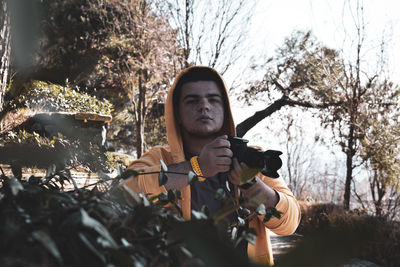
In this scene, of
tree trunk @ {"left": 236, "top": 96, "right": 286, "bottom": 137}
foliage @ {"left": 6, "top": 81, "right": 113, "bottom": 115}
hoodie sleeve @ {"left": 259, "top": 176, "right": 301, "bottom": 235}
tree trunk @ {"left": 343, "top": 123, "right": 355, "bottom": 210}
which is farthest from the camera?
tree trunk @ {"left": 236, "top": 96, "right": 286, "bottom": 137}

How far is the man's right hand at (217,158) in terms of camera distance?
1.06 meters

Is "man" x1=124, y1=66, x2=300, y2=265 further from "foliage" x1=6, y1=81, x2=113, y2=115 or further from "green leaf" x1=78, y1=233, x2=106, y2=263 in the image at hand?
"foliage" x1=6, y1=81, x2=113, y2=115

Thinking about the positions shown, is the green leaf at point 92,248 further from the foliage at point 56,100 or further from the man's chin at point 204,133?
the foliage at point 56,100

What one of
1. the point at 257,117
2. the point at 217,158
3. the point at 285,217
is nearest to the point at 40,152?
the point at 217,158

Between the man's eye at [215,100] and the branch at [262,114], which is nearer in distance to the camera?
the man's eye at [215,100]

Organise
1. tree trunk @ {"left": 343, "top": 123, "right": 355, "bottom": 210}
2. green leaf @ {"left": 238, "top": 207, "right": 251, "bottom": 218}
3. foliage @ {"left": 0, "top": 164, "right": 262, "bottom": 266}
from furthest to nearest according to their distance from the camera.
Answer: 1. tree trunk @ {"left": 343, "top": 123, "right": 355, "bottom": 210}
2. green leaf @ {"left": 238, "top": 207, "right": 251, "bottom": 218}
3. foliage @ {"left": 0, "top": 164, "right": 262, "bottom": 266}

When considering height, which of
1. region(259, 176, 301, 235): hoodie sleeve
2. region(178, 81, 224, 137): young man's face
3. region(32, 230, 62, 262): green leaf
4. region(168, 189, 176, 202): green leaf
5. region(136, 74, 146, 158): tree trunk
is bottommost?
region(259, 176, 301, 235): hoodie sleeve

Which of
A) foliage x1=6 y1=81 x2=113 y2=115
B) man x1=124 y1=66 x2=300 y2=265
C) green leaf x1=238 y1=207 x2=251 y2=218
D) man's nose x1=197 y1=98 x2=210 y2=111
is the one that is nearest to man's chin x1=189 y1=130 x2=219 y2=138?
man x1=124 y1=66 x2=300 y2=265

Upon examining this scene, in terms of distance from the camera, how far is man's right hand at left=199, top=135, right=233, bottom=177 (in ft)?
3.47

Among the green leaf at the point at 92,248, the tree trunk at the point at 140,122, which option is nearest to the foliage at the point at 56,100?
the tree trunk at the point at 140,122

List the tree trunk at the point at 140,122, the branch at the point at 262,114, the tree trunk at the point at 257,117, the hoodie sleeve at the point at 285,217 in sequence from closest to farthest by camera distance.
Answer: the hoodie sleeve at the point at 285,217 < the tree trunk at the point at 140,122 < the branch at the point at 262,114 < the tree trunk at the point at 257,117

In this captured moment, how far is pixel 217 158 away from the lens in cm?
106

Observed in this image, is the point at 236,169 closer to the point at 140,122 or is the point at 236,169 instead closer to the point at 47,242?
the point at 47,242

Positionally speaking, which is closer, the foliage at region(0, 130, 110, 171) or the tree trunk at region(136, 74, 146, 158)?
the foliage at region(0, 130, 110, 171)
